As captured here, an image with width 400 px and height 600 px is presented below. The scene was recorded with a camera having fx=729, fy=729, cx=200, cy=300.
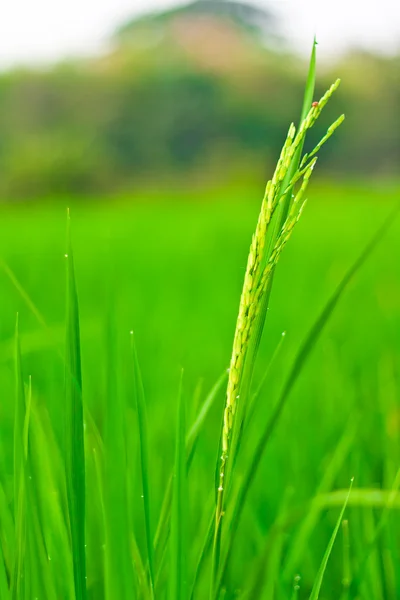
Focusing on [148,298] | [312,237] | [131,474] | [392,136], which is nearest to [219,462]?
[131,474]

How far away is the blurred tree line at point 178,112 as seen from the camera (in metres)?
13.6

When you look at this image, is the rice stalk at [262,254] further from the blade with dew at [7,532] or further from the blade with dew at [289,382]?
the blade with dew at [7,532]

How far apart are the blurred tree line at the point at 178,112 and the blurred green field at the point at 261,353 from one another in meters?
8.63

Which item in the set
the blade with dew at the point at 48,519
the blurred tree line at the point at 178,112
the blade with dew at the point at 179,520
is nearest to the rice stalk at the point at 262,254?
the blade with dew at the point at 179,520

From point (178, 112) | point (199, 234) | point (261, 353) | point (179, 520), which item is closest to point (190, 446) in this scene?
point (179, 520)

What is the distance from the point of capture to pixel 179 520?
0.35 metres

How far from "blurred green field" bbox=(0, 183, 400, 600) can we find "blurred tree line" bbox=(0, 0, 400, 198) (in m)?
8.63

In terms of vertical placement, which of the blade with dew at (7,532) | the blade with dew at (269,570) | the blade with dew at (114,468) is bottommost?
the blade with dew at (269,570)

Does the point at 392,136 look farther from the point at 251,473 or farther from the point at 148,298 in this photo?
the point at 251,473

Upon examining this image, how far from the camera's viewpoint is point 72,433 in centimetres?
36

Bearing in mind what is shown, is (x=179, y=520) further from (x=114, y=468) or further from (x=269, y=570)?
(x=269, y=570)

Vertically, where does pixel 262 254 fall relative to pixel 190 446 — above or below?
above

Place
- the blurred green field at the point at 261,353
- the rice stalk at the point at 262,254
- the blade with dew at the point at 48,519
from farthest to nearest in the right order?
the blurred green field at the point at 261,353, the blade with dew at the point at 48,519, the rice stalk at the point at 262,254

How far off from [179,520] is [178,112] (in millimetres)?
14138
